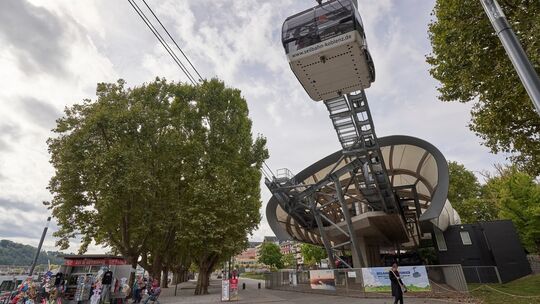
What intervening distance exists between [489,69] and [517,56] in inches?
364

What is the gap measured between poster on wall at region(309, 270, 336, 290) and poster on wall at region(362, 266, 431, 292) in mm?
2907

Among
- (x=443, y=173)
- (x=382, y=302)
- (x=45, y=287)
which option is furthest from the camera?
(x=443, y=173)

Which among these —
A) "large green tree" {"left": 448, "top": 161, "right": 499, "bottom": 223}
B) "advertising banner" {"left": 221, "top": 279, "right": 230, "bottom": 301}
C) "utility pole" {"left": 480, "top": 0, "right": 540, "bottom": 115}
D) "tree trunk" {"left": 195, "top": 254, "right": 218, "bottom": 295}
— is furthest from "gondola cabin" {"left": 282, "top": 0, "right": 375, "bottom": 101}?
"large green tree" {"left": 448, "top": 161, "right": 499, "bottom": 223}

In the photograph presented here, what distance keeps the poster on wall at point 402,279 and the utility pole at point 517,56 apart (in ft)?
44.3

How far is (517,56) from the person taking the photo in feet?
13.8

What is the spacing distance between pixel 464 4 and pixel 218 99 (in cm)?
1855

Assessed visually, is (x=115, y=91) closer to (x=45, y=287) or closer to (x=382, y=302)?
(x=45, y=287)

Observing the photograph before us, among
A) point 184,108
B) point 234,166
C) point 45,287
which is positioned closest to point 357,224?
point 234,166

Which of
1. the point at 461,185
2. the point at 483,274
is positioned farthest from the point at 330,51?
the point at 461,185

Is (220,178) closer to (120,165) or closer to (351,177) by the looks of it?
(120,165)

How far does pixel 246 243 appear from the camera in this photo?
Result: 2667 cm

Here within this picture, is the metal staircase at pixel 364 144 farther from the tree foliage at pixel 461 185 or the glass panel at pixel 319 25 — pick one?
the tree foliage at pixel 461 185

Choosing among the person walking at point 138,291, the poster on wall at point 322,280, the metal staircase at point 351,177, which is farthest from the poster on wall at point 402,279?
the person walking at point 138,291

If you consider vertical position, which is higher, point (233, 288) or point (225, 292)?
point (233, 288)
